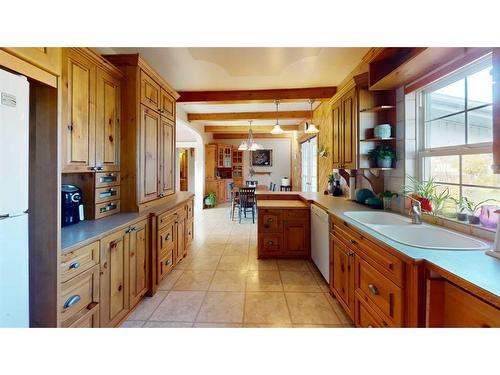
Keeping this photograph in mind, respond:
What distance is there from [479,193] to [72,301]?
2.71 m

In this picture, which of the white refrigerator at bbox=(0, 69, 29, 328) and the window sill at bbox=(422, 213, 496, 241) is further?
the window sill at bbox=(422, 213, 496, 241)

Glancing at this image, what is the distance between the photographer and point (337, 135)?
306cm

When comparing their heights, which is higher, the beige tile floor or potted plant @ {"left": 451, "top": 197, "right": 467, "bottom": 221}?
potted plant @ {"left": 451, "top": 197, "right": 467, "bottom": 221}

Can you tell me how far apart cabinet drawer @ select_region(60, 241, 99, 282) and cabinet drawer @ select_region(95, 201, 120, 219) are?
0.57 metres

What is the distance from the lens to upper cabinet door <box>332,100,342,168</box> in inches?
116

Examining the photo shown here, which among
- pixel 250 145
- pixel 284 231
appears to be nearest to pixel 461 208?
pixel 284 231

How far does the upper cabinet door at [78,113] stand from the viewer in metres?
1.58

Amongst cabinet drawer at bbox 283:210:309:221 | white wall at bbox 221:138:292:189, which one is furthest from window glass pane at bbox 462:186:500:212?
white wall at bbox 221:138:292:189

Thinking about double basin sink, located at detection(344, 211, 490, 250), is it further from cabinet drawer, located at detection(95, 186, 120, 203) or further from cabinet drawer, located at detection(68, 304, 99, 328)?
cabinet drawer, located at detection(95, 186, 120, 203)

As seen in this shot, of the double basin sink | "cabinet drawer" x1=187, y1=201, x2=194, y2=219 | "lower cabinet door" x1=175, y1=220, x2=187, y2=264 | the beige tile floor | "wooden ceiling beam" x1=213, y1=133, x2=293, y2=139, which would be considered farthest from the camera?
"wooden ceiling beam" x1=213, y1=133, x2=293, y2=139
